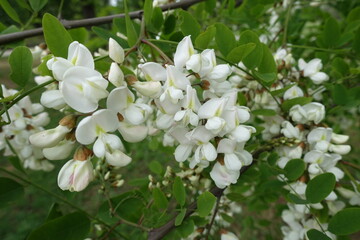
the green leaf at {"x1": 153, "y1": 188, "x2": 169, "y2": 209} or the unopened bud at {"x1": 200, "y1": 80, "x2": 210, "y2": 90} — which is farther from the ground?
the unopened bud at {"x1": 200, "y1": 80, "x2": 210, "y2": 90}

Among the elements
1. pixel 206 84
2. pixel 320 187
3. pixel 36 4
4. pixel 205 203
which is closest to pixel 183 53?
pixel 206 84

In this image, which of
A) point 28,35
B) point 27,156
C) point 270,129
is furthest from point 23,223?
point 270,129

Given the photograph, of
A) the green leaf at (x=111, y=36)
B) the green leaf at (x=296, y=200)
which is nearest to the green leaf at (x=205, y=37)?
the green leaf at (x=111, y=36)

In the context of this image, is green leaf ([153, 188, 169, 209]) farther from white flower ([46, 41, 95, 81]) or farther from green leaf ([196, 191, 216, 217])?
white flower ([46, 41, 95, 81])

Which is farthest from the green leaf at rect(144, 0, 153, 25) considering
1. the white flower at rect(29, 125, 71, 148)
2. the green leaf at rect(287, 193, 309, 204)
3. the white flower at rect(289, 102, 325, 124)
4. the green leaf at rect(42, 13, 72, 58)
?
the green leaf at rect(287, 193, 309, 204)

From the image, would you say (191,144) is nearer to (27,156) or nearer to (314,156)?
(314,156)

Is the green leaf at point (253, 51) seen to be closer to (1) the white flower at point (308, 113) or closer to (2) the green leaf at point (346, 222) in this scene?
(1) the white flower at point (308, 113)
